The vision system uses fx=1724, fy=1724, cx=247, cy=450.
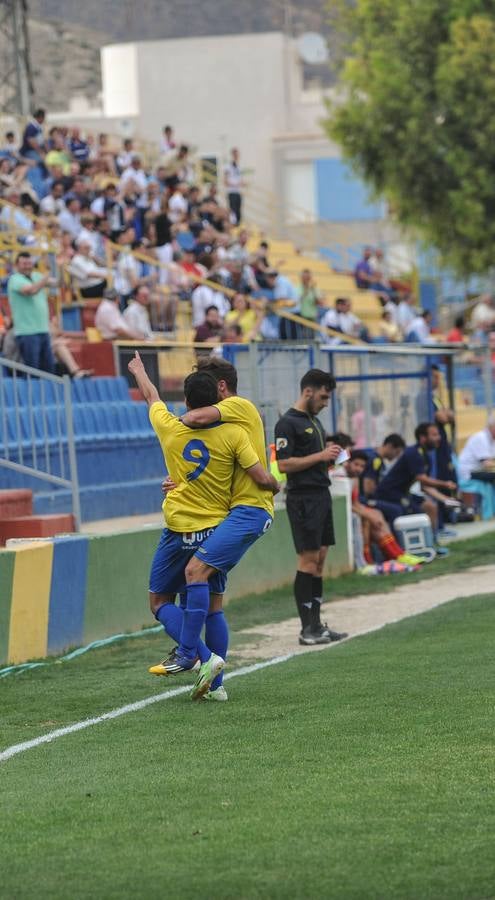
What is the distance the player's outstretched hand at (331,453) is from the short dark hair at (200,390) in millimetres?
2480

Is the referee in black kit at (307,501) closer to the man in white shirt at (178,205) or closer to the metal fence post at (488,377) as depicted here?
the metal fence post at (488,377)

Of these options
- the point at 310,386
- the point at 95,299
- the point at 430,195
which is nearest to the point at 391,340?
the point at 430,195

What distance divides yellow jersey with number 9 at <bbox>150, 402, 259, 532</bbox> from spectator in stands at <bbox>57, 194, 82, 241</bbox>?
1549cm

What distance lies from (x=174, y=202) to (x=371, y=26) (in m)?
8.56

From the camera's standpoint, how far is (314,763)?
24.3ft

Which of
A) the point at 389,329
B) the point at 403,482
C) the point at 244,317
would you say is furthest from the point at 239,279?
the point at 403,482

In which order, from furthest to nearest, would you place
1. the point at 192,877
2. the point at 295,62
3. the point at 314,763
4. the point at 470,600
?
1. the point at 295,62
2. the point at 470,600
3. the point at 314,763
4. the point at 192,877

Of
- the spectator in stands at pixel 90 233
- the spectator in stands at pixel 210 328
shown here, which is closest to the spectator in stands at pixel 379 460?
the spectator in stands at pixel 210 328

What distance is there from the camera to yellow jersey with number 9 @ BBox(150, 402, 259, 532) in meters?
9.32

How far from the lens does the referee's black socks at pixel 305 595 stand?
1215cm

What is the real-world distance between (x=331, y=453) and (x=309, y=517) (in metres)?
0.60

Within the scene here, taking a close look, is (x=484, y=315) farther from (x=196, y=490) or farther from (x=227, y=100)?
(x=196, y=490)

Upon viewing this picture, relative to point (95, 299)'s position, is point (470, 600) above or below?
below

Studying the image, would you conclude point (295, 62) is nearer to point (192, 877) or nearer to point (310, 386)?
point (310, 386)
